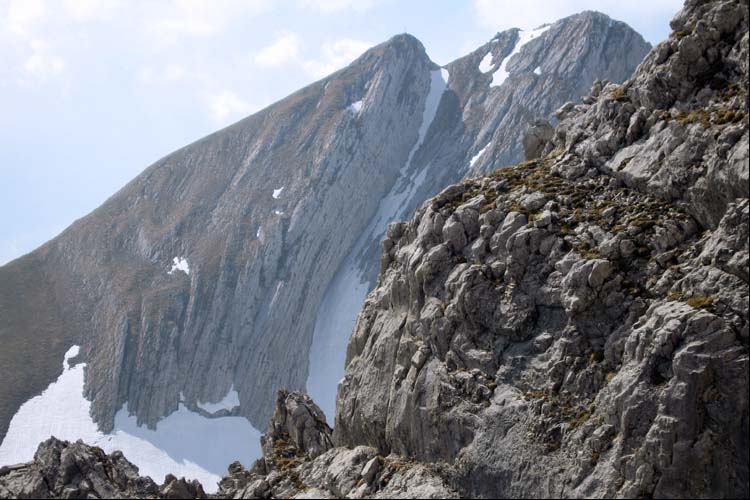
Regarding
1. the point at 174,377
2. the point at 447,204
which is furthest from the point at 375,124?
the point at 447,204

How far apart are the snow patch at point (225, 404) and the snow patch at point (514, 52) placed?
78.6 m

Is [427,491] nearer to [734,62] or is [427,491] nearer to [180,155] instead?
[734,62]

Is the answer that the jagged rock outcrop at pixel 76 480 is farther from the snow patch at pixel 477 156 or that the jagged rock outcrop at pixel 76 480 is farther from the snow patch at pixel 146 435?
the snow patch at pixel 477 156

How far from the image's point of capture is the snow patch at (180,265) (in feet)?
443

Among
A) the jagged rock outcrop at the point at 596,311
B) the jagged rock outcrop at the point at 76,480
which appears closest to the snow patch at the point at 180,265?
the jagged rock outcrop at the point at 76,480

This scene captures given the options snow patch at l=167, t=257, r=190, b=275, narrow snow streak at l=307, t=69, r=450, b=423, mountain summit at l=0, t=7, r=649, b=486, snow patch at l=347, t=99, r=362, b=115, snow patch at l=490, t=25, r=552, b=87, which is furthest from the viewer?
snow patch at l=490, t=25, r=552, b=87

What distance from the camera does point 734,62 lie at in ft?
88.9

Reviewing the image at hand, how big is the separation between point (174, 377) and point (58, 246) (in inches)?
1727

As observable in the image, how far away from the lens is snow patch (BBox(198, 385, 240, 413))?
384ft

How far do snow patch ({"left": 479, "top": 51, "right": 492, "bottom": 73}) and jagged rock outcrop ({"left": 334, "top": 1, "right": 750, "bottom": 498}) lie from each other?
13356 centimetres

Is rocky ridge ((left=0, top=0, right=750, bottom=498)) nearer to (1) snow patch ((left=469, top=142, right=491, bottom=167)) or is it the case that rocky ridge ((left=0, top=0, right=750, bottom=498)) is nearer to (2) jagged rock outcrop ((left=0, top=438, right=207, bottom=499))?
(2) jagged rock outcrop ((left=0, top=438, right=207, bottom=499))

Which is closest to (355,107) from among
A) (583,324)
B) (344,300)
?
(344,300)

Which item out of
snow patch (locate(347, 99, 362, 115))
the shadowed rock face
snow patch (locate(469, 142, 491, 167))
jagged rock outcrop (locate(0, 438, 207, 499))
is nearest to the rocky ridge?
jagged rock outcrop (locate(0, 438, 207, 499))

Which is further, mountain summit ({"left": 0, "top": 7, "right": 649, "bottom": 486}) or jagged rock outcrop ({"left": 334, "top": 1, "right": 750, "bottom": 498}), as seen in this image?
mountain summit ({"left": 0, "top": 7, "right": 649, "bottom": 486})
